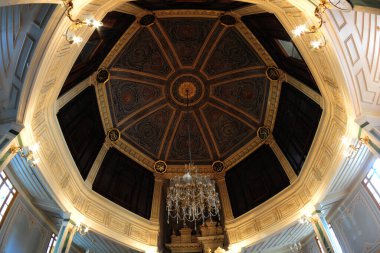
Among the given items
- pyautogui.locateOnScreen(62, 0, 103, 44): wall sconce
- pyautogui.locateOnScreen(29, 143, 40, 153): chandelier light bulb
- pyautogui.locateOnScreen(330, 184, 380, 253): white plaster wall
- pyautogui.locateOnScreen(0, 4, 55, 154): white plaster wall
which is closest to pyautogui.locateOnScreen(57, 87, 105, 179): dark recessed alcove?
pyautogui.locateOnScreen(29, 143, 40, 153): chandelier light bulb

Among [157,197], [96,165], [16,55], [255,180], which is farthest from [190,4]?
[157,197]

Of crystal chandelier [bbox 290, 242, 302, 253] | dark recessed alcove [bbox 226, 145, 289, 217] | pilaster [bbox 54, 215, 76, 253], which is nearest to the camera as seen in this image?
pilaster [bbox 54, 215, 76, 253]

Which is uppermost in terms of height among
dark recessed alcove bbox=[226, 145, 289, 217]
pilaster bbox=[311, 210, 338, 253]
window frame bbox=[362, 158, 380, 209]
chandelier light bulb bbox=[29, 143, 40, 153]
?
dark recessed alcove bbox=[226, 145, 289, 217]

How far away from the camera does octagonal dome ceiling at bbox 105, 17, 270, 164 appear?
13828 mm

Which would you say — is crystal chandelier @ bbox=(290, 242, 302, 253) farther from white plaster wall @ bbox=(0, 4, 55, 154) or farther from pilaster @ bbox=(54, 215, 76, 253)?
white plaster wall @ bbox=(0, 4, 55, 154)

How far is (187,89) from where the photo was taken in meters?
16.1

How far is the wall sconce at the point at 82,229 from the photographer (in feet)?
34.3

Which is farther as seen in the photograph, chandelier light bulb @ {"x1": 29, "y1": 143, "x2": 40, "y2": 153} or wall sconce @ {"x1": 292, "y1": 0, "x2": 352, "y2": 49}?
chandelier light bulb @ {"x1": 29, "y1": 143, "x2": 40, "y2": 153}

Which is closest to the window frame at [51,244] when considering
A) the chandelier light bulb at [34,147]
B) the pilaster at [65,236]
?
the pilaster at [65,236]

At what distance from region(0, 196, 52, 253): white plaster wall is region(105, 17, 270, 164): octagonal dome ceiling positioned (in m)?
5.75

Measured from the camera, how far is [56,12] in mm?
6465

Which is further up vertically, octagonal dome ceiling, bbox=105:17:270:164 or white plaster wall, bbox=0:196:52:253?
octagonal dome ceiling, bbox=105:17:270:164

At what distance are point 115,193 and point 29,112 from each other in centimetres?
614

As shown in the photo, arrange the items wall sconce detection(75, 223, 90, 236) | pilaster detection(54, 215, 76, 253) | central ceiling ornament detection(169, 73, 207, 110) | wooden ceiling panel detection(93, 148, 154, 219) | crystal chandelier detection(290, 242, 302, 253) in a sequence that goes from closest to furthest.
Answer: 1. pilaster detection(54, 215, 76, 253)
2. wall sconce detection(75, 223, 90, 236)
3. crystal chandelier detection(290, 242, 302, 253)
4. wooden ceiling panel detection(93, 148, 154, 219)
5. central ceiling ornament detection(169, 73, 207, 110)
